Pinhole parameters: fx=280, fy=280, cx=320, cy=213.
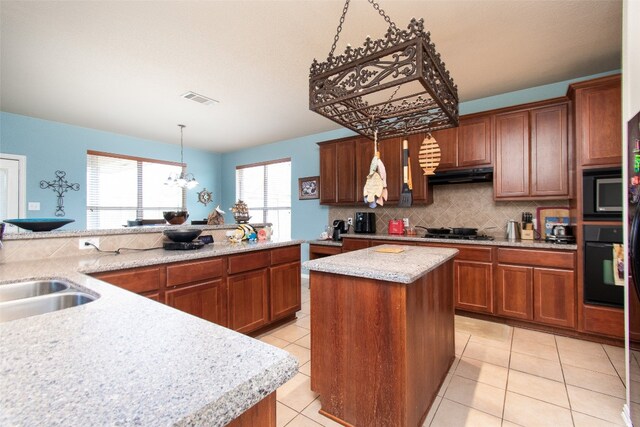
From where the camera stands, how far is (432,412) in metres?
1.73

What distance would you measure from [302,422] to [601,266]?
111 inches

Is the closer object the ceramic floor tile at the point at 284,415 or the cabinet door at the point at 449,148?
the ceramic floor tile at the point at 284,415

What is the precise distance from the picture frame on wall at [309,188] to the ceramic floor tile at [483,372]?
344 centimetres

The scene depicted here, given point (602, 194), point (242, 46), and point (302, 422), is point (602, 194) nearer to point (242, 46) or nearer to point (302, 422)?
point (302, 422)

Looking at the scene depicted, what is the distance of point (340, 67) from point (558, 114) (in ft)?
8.99

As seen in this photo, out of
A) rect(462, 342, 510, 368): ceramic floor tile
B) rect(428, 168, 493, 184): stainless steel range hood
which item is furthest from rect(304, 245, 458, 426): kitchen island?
rect(428, 168, 493, 184): stainless steel range hood

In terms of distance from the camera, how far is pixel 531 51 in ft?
8.35

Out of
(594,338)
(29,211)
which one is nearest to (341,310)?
(594,338)

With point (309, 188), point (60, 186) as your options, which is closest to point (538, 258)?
point (309, 188)

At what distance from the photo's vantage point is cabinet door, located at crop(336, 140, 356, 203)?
434cm

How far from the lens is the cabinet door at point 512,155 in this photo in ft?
10.1

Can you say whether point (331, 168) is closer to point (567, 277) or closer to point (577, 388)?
point (567, 277)

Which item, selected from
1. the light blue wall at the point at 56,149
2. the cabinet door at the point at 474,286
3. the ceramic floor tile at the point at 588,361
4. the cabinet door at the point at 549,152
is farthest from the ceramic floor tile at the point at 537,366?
the light blue wall at the point at 56,149

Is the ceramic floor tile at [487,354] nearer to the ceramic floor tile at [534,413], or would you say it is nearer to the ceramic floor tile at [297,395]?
the ceramic floor tile at [534,413]
